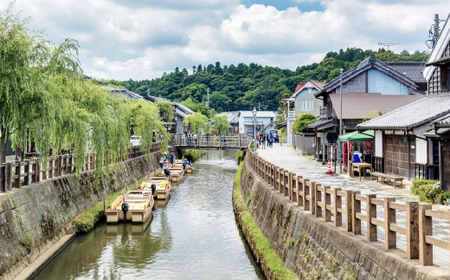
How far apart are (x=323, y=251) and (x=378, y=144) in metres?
15.2

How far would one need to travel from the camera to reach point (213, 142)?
181ft

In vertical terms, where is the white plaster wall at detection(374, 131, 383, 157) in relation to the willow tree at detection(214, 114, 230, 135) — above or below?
below

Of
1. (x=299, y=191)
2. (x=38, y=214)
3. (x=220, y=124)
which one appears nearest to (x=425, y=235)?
(x=299, y=191)

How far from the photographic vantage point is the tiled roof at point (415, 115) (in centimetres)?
1858

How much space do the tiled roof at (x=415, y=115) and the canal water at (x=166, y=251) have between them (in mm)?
8421

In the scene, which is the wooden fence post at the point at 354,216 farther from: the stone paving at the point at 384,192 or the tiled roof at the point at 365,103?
the tiled roof at the point at 365,103

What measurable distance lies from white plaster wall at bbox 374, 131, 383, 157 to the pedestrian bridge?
28.7 m

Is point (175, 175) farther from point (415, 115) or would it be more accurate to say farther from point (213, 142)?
point (415, 115)

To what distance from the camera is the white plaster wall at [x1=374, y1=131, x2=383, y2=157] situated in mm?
23562

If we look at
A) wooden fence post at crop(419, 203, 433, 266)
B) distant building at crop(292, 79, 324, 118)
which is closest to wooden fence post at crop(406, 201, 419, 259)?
wooden fence post at crop(419, 203, 433, 266)

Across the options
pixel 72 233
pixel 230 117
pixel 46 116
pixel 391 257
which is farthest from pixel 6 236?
pixel 230 117

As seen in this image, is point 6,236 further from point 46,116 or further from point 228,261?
point 228,261

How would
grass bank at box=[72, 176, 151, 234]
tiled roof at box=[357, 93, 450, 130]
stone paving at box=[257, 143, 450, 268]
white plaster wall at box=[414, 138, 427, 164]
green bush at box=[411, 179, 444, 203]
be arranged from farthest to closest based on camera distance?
grass bank at box=[72, 176, 151, 234], white plaster wall at box=[414, 138, 427, 164], tiled roof at box=[357, 93, 450, 130], green bush at box=[411, 179, 444, 203], stone paving at box=[257, 143, 450, 268]

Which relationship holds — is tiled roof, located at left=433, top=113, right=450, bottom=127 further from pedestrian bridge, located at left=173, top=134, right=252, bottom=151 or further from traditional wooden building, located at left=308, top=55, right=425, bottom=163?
pedestrian bridge, located at left=173, top=134, right=252, bottom=151
